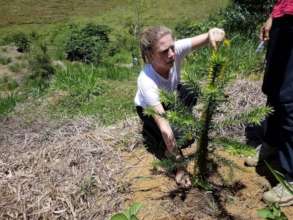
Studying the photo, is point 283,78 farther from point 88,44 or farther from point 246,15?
point 88,44

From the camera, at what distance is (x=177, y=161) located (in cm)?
297

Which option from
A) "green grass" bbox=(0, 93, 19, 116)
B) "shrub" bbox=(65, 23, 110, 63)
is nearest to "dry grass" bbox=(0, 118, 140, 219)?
"green grass" bbox=(0, 93, 19, 116)

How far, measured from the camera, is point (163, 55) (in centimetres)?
334

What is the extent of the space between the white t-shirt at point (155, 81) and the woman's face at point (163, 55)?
0.05m

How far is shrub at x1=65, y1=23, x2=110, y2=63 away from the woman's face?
11.2 metres

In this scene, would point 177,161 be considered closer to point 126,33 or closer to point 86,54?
point 86,54

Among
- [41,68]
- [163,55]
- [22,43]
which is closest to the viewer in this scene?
[163,55]

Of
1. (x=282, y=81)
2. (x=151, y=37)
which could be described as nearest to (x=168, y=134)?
(x=151, y=37)

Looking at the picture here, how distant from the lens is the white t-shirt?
328 cm

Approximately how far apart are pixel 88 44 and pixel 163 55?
1328cm

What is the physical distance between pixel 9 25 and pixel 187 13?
Result: 9.44m

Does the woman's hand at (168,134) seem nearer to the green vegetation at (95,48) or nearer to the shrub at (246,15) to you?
the green vegetation at (95,48)

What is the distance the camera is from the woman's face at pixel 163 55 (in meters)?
3.29

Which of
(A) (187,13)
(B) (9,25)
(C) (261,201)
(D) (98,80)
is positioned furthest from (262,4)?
(B) (9,25)
